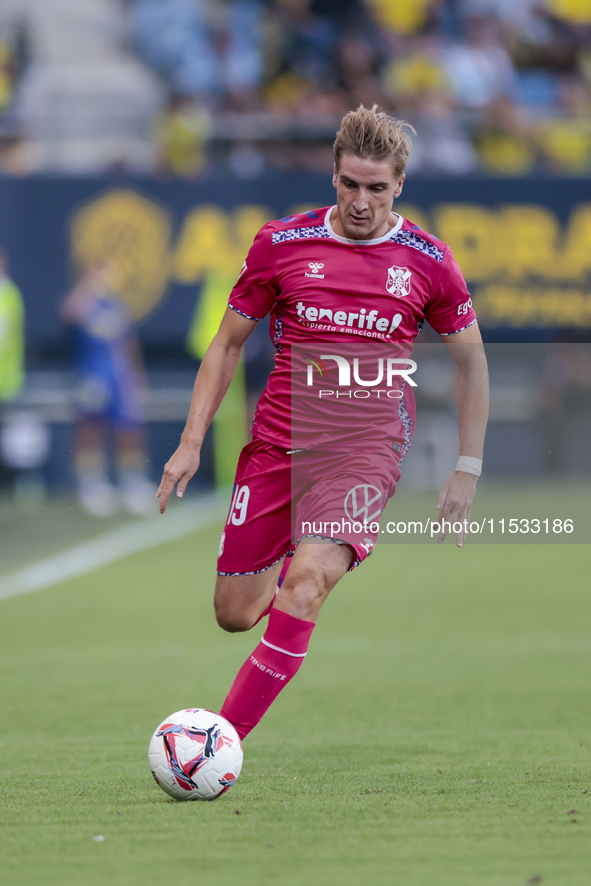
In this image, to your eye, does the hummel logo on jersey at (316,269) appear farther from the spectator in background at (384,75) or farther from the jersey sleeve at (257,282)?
the spectator in background at (384,75)

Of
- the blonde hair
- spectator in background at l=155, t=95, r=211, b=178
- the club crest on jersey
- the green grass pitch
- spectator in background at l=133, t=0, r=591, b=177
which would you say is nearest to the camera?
the green grass pitch

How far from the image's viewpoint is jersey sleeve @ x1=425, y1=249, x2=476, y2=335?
461 centimetres

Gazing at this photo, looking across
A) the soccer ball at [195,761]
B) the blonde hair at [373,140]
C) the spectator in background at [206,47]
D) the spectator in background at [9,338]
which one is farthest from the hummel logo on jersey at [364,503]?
the spectator in background at [206,47]

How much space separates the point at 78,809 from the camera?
3795 millimetres

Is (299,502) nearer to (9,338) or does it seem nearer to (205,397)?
(205,397)

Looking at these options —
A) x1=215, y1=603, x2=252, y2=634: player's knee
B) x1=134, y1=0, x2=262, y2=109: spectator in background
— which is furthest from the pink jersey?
x1=134, y1=0, x2=262, y2=109: spectator in background

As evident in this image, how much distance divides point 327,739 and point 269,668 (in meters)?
0.94

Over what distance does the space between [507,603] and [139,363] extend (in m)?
9.42

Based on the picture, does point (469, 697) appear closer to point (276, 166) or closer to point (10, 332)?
point (10, 332)

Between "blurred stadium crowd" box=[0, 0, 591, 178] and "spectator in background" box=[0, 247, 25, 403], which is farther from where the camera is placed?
"blurred stadium crowd" box=[0, 0, 591, 178]

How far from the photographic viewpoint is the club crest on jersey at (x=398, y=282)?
15.0ft

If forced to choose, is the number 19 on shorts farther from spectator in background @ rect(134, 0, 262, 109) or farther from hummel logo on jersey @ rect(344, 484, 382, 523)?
spectator in background @ rect(134, 0, 262, 109)

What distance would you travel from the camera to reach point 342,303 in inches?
180

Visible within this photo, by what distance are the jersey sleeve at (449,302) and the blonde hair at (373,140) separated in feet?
1.37
